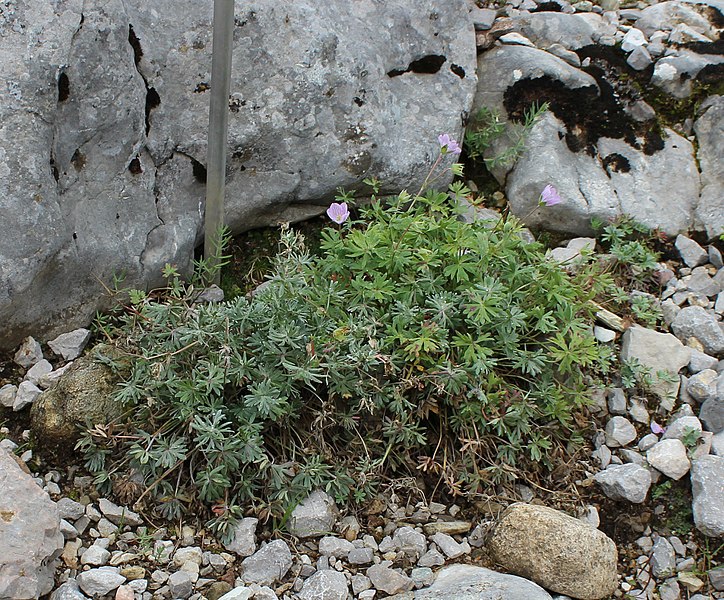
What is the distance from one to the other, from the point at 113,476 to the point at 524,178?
9.29 feet

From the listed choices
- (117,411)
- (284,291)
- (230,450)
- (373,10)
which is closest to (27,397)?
(117,411)

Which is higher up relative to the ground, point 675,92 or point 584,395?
point 675,92

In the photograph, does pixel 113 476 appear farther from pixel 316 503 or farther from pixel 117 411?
pixel 316 503

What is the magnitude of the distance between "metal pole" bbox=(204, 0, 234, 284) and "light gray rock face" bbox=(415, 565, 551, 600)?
192cm

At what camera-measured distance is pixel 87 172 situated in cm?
372

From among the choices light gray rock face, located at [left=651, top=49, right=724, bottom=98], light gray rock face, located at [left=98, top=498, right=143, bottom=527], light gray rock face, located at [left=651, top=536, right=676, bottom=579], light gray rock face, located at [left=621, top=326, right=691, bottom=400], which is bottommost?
light gray rock face, located at [left=651, top=536, right=676, bottom=579]

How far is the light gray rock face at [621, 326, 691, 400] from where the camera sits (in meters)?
4.07

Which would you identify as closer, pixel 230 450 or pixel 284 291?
pixel 230 450

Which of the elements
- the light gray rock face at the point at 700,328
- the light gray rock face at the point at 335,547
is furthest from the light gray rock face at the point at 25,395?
the light gray rock face at the point at 700,328

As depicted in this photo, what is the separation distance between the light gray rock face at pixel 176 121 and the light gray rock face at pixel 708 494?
208cm

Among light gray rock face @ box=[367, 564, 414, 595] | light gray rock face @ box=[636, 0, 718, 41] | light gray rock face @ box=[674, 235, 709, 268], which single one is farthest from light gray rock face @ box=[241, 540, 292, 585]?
light gray rock face @ box=[636, 0, 718, 41]

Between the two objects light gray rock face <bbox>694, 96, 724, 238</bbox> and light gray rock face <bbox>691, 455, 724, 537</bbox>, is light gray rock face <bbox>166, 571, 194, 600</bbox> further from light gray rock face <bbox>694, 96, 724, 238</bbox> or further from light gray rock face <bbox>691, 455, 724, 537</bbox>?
light gray rock face <bbox>694, 96, 724, 238</bbox>

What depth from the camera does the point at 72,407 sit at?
3422 millimetres

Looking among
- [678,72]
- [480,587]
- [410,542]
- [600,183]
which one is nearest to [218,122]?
[410,542]
